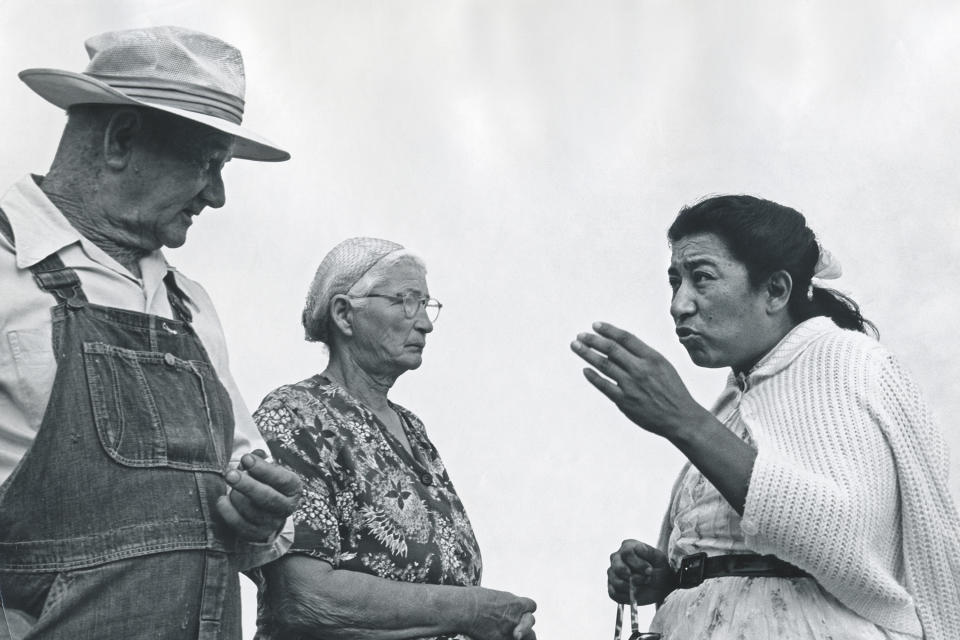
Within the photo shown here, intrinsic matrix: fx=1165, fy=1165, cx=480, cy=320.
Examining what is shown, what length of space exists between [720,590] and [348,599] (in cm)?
82

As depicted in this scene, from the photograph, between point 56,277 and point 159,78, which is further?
point 159,78

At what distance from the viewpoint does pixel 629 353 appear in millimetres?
2402

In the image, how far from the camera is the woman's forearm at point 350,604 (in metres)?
2.54

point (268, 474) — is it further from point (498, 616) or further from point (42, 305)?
point (498, 616)

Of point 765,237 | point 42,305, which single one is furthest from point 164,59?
point 765,237

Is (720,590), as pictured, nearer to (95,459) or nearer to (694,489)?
(694,489)

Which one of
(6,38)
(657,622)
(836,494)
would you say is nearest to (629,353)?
(836,494)

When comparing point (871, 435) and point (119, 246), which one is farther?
point (871, 435)

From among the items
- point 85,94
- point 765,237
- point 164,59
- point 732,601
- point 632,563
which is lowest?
point 732,601

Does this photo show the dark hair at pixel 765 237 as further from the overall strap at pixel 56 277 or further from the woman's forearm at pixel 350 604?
the overall strap at pixel 56 277

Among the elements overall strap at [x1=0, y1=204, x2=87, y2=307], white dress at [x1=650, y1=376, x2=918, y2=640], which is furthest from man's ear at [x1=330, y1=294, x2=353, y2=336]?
overall strap at [x1=0, y1=204, x2=87, y2=307]

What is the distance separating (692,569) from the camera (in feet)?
8.68

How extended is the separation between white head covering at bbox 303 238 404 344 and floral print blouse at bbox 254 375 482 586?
27cm

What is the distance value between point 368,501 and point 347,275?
729 millimetres
